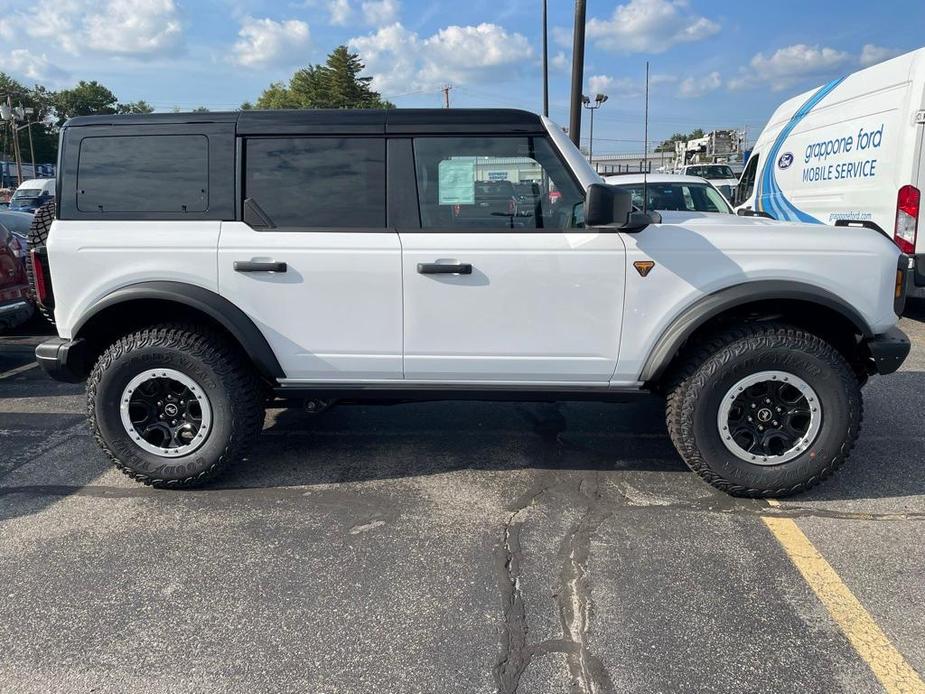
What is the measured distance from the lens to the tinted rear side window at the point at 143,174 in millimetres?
3613

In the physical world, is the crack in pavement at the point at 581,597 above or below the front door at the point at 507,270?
below

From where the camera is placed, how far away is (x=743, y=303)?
11.1 ft

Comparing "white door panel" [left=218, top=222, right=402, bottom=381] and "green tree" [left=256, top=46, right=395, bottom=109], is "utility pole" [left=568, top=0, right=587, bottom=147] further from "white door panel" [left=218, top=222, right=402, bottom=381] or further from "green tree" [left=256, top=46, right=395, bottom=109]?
"green tree" [left=256, top=46, right=395, bottom=109]

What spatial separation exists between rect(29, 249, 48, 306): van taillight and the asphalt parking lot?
Result: 42.3 inches

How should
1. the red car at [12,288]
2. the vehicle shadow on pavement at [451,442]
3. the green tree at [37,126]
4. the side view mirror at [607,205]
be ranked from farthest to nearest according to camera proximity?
the green tree at [37,126]
the red car at [12,288]
the vehicle shadow on pavement at [451,442]
the side view mirror at [607,205]

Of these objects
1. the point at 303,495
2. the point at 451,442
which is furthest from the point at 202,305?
the point at 451,442

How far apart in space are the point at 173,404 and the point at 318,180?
1.46 meters

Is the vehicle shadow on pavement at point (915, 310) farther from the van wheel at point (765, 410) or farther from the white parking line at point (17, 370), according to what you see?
the white parking line at point (17, 370)

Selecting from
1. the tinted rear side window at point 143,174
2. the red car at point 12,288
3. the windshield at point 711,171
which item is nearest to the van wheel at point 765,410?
the tinted rear side window at point 143,174

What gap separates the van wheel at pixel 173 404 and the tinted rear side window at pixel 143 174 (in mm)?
668

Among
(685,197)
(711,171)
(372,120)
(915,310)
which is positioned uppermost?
(711,171)

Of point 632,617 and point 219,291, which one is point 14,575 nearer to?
point 219,291

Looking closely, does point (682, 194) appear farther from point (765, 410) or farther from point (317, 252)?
point (317, 252)

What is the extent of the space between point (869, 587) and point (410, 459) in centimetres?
246
